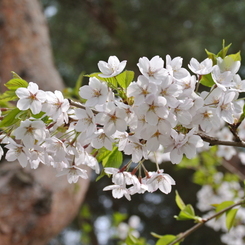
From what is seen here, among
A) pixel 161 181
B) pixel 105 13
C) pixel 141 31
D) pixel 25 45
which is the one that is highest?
pixel 161 181

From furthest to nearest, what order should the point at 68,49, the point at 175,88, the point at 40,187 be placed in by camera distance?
the point at 68,49
the point at 40,187
the point at 175,88

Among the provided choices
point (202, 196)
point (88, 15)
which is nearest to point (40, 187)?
point (202, 196)

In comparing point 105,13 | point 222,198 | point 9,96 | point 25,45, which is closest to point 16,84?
point 9,96

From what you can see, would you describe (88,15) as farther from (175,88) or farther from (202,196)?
(175,88)

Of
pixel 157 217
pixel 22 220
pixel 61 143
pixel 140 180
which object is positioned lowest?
pixel 157 217

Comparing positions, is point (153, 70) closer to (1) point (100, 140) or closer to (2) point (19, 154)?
(1) point (100, 140)

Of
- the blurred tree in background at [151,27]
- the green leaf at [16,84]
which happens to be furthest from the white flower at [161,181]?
the blurred tree in background at [151,27]
